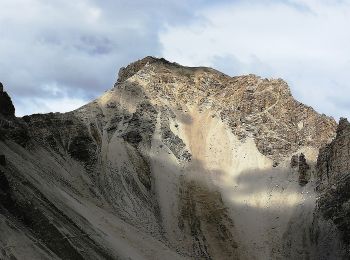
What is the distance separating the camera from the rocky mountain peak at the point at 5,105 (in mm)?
70000

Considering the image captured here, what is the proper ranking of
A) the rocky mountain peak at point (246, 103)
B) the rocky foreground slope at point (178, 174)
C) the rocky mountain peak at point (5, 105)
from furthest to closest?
the rocky mountain peak at point (246, 103)
the rocky mountain peak at point (5, 105)
the rocky foreground slope at point (178, 174)

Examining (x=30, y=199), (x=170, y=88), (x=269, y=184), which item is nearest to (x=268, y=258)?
(x=269, y=184)

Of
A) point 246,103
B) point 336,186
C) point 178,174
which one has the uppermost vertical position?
point 246,103

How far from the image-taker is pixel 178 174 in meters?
87.4

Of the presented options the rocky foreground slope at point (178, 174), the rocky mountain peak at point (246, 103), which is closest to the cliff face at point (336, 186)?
the rocky foreground slope at point (178, 174)

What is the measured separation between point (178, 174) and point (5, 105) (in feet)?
94.6

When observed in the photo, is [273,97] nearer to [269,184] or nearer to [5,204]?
[269,184]

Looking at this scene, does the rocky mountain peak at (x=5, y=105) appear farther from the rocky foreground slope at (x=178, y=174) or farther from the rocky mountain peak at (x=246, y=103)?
the rocky mountain peak at (x=246, y=103)

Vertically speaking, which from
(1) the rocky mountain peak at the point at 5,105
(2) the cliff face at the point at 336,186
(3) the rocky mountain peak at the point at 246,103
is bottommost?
(1) the rocky mountain peak at the point at 5,105

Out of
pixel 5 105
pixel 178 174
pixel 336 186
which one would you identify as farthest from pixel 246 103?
pixel 5 105

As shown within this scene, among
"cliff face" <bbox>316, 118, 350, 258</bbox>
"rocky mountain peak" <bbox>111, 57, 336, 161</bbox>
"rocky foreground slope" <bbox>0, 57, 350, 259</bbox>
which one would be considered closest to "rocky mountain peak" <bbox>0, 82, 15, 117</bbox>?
"rocky foreground slope" <bbox>0, 57, 350, 259</bbox>

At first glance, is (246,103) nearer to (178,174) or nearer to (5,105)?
(178,174)

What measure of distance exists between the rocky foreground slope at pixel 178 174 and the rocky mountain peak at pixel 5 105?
0.15 metres

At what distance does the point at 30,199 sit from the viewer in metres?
48.9
